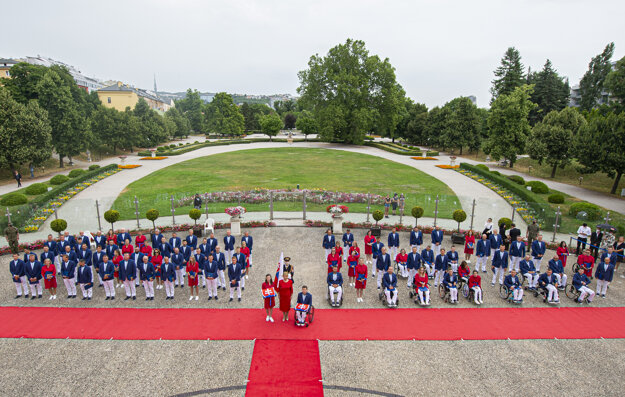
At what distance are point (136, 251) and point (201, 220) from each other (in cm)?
913

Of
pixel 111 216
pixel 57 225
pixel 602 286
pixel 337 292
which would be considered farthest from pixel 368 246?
pixel 57 225

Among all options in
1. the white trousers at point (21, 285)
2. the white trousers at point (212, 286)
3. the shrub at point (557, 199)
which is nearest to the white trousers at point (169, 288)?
the white trousers at point (212, 286)

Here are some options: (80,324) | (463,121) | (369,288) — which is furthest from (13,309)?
(463,121)

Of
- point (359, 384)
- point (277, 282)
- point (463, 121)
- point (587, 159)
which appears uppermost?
point (463, 121)

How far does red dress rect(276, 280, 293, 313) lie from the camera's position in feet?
34.0

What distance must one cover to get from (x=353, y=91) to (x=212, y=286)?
5139cm

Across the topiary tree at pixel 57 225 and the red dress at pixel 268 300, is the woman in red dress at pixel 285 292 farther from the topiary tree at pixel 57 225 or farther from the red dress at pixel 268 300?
the topiary tree at pixel 57 225

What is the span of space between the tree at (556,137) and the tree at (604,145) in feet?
20.7

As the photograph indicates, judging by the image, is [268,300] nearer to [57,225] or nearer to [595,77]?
[57,225]

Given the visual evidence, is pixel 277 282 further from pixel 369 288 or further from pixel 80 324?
pixel 80 324

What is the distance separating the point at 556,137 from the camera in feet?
113

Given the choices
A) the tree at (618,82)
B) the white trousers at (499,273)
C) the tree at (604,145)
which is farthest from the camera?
the tree at (618,82)

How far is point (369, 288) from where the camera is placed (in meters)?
13.0

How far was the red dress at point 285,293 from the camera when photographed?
10.4 m
